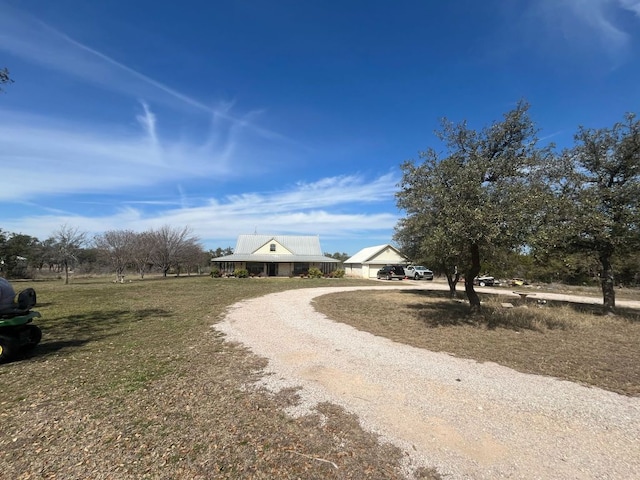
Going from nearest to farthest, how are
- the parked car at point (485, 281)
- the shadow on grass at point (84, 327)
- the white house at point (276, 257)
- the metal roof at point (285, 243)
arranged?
the shadow on grass at point (84, 327)
the parked car at point (485, 281)
the white house at point (276, 257)
the metal roof at point (285, 243)

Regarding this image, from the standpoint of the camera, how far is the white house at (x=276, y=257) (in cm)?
4250

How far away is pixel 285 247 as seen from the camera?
151ft

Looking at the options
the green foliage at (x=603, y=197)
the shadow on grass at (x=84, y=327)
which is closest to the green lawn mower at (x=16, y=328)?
the shadow on grass at (x=84, y=327)

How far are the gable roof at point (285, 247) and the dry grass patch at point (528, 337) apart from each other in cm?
2924

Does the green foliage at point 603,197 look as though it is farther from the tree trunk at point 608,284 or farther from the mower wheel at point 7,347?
the mower wheel at point 7,347

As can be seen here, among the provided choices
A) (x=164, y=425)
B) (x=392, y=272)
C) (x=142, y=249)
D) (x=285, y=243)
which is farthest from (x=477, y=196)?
(x=142, y=249)

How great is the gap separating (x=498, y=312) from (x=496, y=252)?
409 centimetres

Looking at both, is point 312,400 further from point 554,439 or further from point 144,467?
point 554,439

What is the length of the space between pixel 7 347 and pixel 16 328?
442 mm

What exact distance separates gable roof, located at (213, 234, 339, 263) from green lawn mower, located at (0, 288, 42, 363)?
34384 millimetres

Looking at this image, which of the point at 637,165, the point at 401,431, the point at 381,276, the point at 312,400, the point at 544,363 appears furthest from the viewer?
the point at 381,276

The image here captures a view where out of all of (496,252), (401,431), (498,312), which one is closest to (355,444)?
(401,431)

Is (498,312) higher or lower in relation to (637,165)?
lower

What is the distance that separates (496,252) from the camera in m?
9.44
